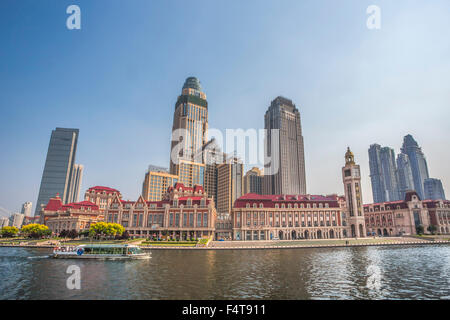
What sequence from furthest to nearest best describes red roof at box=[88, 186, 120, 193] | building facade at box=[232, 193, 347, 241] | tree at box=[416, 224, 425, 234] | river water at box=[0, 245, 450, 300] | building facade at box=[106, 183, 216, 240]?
red roof at box=[88, 186, 120, 193] < tree at box=[416, 224, 425, 234] < building facade at box=[232, 193, 347, 241] < building facade at box=[106, 183, 216, 240] < river water at box=[0, 245, 450, 300]

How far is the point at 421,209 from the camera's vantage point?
490 ft

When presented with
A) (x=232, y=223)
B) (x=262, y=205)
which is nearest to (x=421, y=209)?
(x=262, y=205)

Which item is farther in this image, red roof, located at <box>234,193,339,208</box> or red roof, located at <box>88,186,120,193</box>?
red roof, located at <box>88,186,120,193</box>

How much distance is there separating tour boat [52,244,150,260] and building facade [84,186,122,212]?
344 feet

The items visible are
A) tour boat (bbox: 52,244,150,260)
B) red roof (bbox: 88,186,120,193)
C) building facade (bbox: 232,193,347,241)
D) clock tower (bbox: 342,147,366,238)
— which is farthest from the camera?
red roof (bbox: 88,186,120,193)

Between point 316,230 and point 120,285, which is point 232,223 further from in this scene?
point 120,285

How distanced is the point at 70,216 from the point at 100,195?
36563mm

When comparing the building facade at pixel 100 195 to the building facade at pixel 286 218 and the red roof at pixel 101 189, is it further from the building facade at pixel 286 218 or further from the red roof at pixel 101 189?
the building facade at pixel 286 218

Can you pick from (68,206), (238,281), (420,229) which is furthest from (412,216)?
(68,206)

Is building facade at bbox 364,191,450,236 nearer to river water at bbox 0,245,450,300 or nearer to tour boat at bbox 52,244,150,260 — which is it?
river water at bbox 0,245,450,300

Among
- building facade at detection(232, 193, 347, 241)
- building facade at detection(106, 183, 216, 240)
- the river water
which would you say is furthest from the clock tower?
the river water

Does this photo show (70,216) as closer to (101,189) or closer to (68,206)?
(68,206)

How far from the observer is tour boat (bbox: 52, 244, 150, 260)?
65562 millimetres

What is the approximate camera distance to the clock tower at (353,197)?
14500 centimetres
